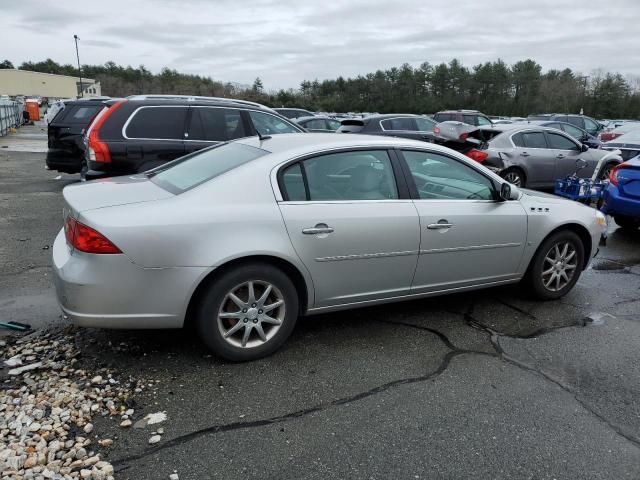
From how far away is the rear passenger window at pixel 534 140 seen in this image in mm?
11084

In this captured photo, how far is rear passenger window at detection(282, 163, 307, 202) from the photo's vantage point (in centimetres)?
367

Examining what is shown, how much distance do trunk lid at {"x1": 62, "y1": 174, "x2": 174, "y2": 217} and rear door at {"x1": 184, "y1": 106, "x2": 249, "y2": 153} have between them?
3.46 metres

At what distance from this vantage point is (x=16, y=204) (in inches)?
354

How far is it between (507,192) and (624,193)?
14.0ft

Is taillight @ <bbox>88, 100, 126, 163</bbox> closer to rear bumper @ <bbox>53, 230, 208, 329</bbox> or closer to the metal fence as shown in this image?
rear bumper @ <bbox>53, 230, 208, 329</bbox>

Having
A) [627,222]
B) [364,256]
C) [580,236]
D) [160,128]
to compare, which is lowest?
[627,222]

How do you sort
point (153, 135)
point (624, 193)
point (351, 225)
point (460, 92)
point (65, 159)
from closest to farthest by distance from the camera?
point (351, 225) → point (153, 135) → point (624, 193) → point (65, 159) → point (460, 92)

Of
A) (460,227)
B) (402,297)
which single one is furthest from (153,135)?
(460,227)

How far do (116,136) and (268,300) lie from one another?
4.52 m

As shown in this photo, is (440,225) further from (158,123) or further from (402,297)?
(158,123)

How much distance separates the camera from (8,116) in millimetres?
27109

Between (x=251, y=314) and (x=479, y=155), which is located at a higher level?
(x=479, y=155)

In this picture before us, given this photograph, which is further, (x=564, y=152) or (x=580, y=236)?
(x=564, y=152)

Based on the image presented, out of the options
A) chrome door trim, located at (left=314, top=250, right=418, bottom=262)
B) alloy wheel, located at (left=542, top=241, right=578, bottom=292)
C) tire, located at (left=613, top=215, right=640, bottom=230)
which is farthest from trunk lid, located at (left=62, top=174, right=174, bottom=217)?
tire, located at (left=613, top=215, right=640, bottom=230)
